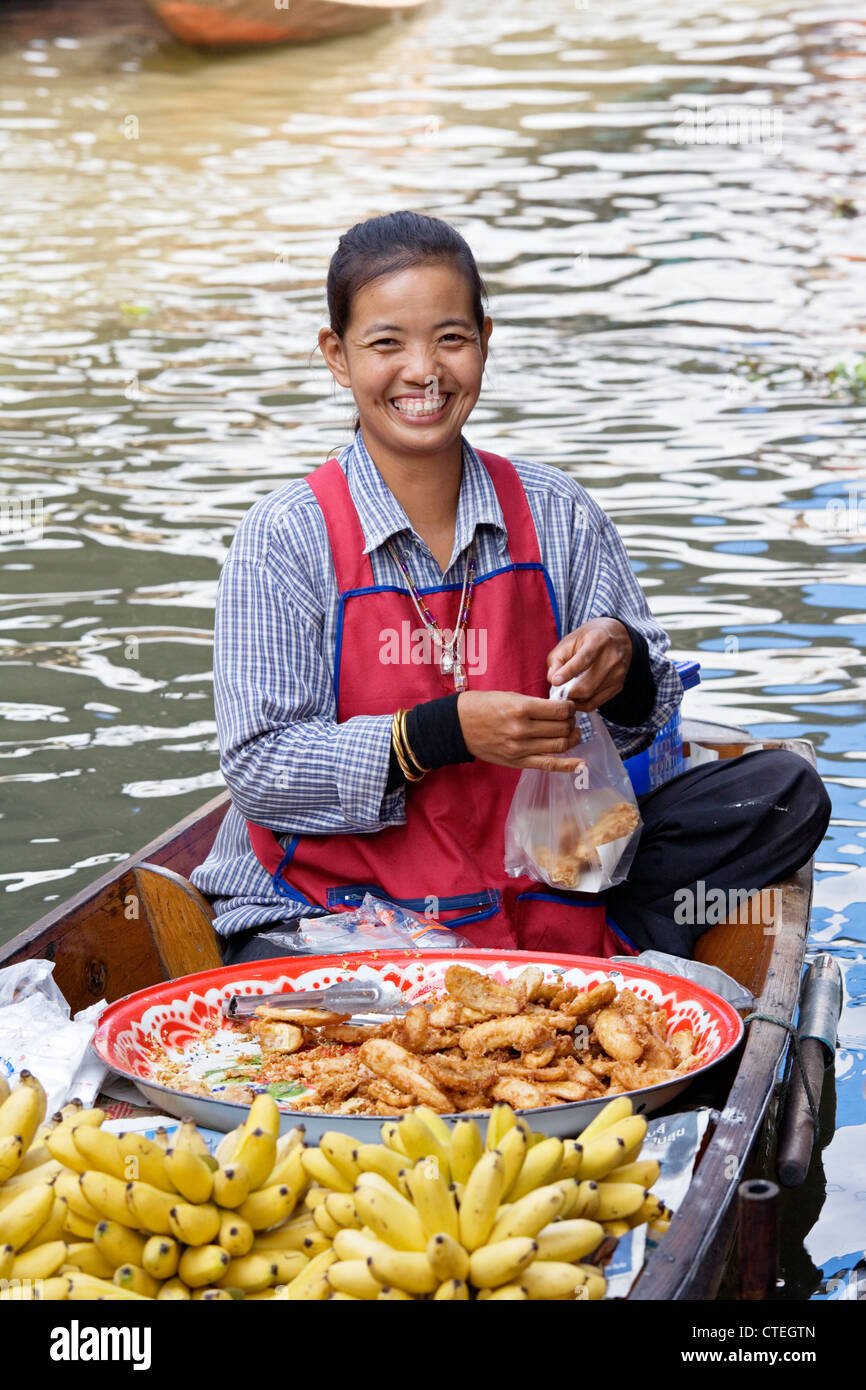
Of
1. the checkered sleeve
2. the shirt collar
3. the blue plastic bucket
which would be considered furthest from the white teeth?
the blue plastic bucket

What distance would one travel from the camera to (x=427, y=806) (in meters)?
3.04

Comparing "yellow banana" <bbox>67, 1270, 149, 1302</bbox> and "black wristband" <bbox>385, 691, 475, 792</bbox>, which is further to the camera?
"black wristband" <bbox>385, 691, 475, 792</bbox>

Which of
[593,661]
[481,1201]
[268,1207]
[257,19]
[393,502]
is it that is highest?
[257,19]

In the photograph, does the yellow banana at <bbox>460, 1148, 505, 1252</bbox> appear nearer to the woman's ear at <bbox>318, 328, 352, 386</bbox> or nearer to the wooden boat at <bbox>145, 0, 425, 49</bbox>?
the woman's ear at <bbox>318, 328, 352, 386</bbox>

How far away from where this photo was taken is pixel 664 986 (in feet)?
9.12

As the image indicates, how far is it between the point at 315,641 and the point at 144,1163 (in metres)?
1.28

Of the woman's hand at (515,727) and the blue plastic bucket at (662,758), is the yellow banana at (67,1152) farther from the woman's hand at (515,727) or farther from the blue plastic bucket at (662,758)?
the blue plastic bucket at (662,758)

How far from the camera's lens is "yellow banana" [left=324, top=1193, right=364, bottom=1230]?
193 cm

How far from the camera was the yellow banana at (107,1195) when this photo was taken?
1.91 metres

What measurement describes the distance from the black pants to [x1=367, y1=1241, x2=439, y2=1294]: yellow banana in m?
1.40

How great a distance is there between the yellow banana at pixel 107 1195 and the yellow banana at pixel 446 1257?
0.36 metres

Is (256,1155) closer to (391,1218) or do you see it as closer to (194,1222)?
(194,1222)

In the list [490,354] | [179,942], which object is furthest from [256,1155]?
[490,354]
